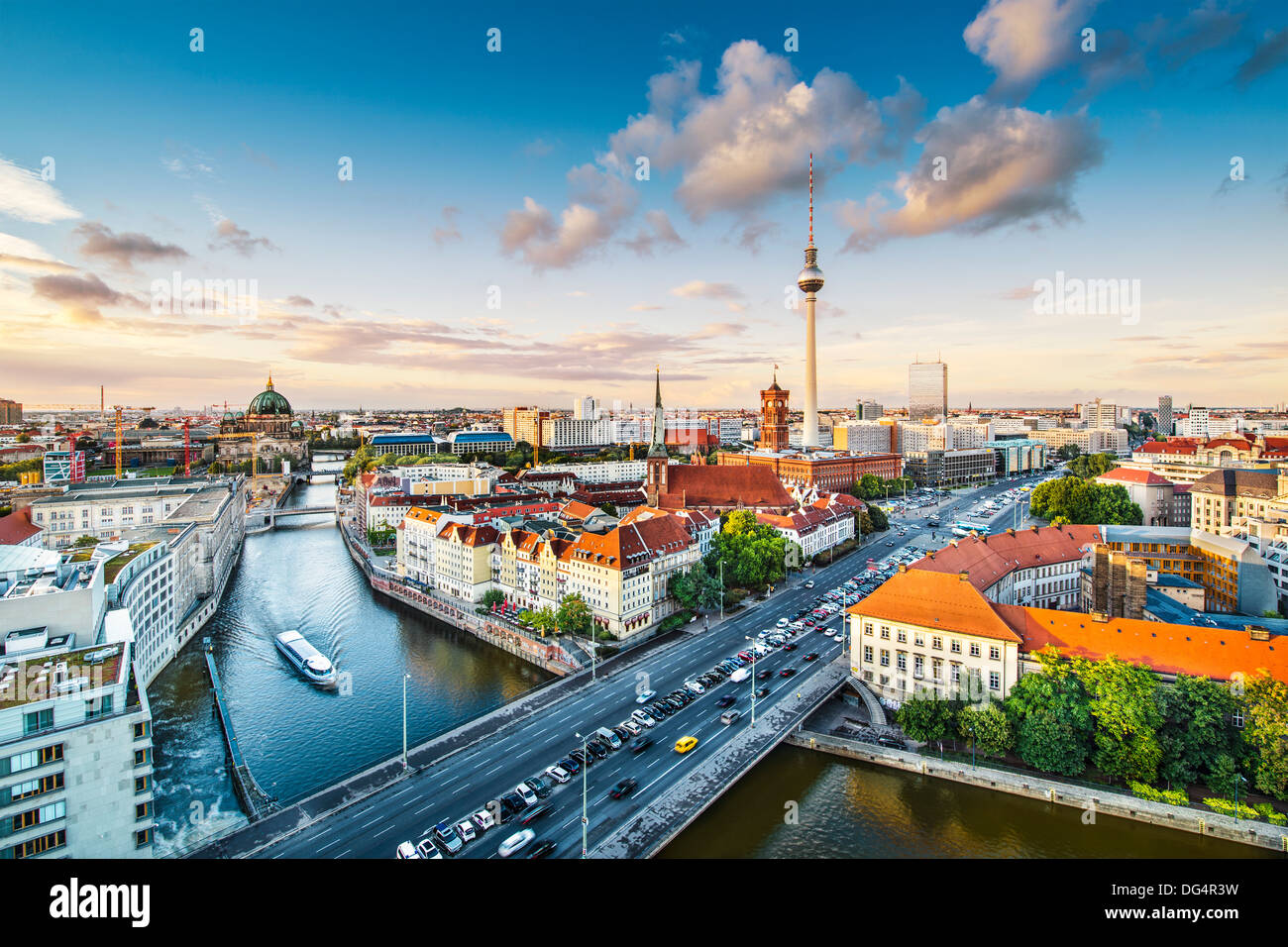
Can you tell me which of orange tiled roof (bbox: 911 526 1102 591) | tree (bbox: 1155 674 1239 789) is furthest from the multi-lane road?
tree (bbox: 1155 674 1239 789)

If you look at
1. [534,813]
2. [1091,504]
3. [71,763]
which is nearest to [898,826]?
[534,813]

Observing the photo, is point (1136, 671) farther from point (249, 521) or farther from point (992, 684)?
point (249, 521)

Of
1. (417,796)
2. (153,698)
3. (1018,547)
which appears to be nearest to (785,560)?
(1018,547)

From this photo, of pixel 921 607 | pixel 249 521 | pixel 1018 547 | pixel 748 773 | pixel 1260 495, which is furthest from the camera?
pixel 249 521

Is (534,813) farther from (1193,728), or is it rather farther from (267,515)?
(267,515)

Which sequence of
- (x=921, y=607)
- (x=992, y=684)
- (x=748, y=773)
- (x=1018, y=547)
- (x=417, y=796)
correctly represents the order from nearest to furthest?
1. (x=417, y=796)
2. (x=748, y=773)
3. (x=992, y=684)
4. (x=921, y=607)
5. (x=1018, y=547)

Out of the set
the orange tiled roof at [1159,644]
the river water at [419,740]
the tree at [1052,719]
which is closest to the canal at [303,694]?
the river water at [419,740]
